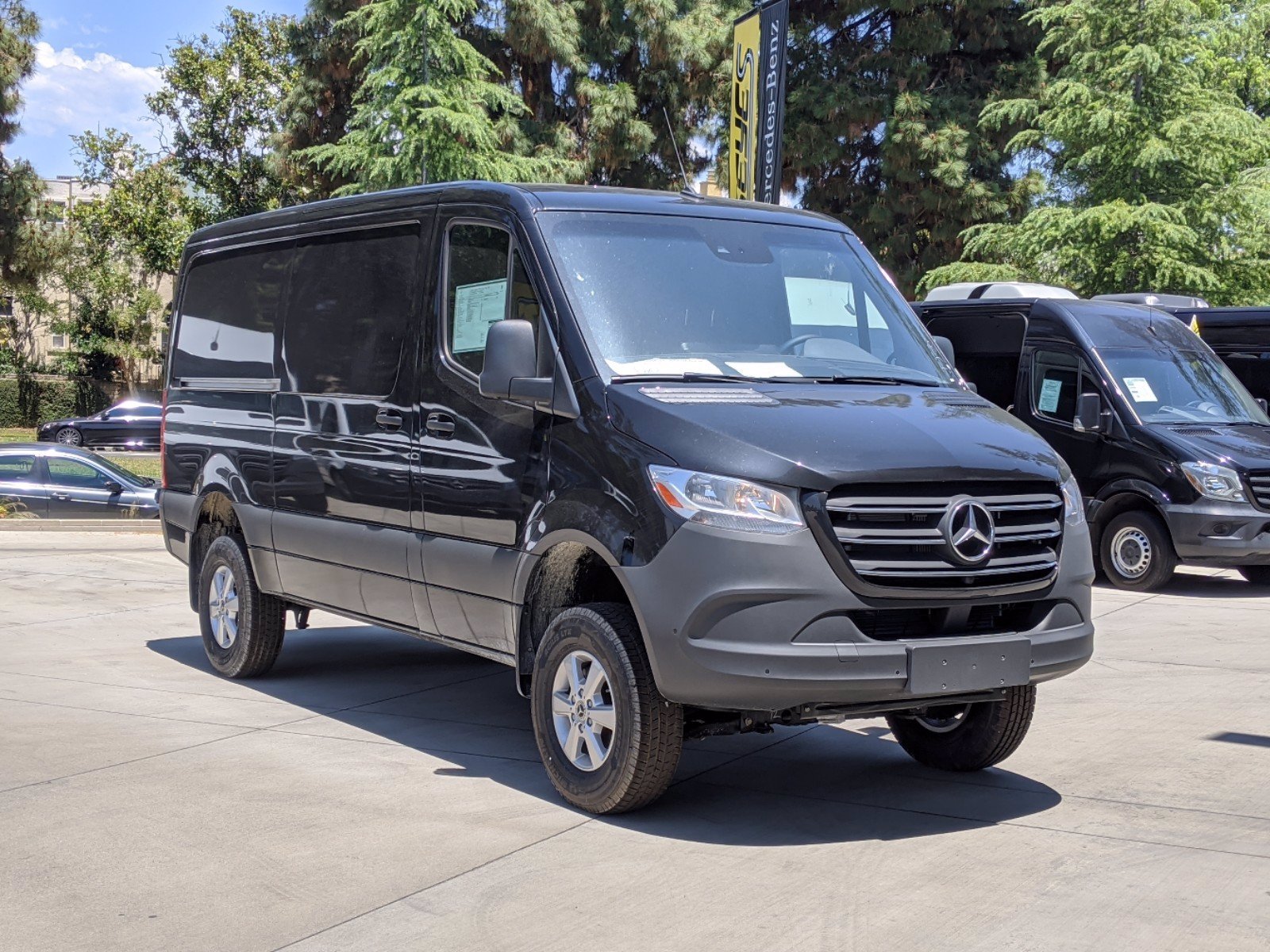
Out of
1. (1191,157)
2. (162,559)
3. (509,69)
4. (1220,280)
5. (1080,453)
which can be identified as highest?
(509,69)

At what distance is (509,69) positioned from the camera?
35.4m

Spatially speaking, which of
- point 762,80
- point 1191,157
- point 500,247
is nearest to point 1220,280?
point 1191,157

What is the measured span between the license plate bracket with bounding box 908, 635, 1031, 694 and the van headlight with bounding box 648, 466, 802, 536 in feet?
2.03

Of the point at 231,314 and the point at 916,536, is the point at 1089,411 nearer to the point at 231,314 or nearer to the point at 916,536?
the point at 231,314

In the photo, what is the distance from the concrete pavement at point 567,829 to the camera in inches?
174

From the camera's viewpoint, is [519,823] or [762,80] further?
[762,80]

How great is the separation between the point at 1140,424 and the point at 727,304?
8156 mm

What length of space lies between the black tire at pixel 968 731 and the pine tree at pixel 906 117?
28887mm

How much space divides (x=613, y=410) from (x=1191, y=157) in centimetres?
1999

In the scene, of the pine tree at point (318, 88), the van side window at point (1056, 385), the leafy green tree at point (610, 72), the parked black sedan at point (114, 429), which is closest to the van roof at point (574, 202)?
the van side window at point (1056, 385)

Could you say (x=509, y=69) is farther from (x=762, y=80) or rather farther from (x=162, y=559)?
(x=162, y=559)

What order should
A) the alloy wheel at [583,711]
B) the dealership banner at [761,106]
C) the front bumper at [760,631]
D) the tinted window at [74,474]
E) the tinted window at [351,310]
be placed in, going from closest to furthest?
the front bumper at [760,631], the alloy wheel at [583,711], the tinted window at [351,310], the dealership banner at [761,106], the tinted window at [74,474]

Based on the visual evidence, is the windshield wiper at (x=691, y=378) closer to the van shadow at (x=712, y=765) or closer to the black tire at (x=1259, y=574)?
the van shadow at (x=712, y=765)

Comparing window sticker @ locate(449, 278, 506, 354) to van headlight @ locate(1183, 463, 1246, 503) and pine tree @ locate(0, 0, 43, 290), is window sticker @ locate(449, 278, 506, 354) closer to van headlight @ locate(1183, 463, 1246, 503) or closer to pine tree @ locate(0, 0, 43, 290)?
van headlight @ locate(1183, 463, 1246, 503)
